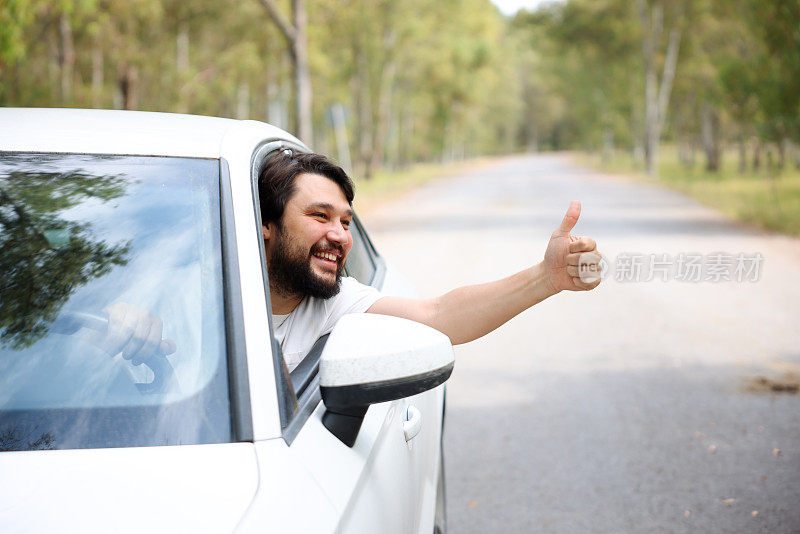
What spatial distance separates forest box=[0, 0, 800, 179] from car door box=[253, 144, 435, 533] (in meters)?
8.80

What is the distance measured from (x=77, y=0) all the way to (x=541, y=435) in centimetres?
1833

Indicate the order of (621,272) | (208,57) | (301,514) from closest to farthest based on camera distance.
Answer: (301,514) → (621,272) → (208,57)

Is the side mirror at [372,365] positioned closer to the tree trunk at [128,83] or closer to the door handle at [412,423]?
the door handle at [412,423]

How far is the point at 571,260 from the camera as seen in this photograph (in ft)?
8.09

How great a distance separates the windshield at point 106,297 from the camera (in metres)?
1.68

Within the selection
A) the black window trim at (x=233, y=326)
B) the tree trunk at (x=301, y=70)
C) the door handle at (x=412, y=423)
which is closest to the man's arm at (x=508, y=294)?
the door handle at (x=412, y=423)

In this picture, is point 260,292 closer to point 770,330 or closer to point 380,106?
point 770,330

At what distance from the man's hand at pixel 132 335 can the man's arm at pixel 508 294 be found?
3.08 feet

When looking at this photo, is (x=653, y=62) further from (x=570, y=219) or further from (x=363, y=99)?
(x=570, y=219)

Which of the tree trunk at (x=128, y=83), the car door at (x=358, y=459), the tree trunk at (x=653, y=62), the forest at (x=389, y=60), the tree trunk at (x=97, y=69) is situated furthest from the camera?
the tree trunk at (x=653, y=62)

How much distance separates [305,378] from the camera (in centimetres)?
218

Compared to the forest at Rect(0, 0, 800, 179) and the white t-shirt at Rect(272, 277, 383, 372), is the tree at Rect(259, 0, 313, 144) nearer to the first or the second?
the forest at Rect(0, 0, 800, 179)

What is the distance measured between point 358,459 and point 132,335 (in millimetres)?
569

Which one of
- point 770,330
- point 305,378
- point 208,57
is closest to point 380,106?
point 208,57
